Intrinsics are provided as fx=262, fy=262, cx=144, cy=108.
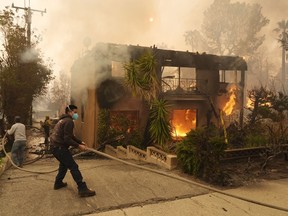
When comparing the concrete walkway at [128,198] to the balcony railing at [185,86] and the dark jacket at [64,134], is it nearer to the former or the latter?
the dark jacket at [64,134]

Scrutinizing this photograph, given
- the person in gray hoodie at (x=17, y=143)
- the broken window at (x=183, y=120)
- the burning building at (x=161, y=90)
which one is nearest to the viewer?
the person in gray hoodie at (x=17, y=143)

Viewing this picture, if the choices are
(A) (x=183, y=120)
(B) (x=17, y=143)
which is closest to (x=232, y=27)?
(A) (x=183, y=120)

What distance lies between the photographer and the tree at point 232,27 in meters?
33.1

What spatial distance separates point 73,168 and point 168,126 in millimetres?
5290

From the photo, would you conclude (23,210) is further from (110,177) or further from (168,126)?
(168,126)

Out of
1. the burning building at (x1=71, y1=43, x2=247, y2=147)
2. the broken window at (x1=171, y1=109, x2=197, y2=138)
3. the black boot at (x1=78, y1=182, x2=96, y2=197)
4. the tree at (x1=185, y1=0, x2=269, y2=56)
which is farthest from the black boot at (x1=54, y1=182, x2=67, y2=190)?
the tree at (x1=185, y1=0, x2=269, y2=56)

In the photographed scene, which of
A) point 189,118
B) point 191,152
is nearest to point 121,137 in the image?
point 189,118

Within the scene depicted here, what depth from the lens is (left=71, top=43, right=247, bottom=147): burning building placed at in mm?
12969

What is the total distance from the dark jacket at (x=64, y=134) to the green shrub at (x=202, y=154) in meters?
2.97

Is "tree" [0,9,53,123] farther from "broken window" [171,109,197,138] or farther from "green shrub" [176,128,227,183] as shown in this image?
"green shrub" [176,128,227,183]

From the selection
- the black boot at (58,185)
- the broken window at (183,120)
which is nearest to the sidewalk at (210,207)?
the black boot at (58,185)

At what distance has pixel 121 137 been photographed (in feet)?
41.7

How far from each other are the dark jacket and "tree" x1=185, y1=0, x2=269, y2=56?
106 ft

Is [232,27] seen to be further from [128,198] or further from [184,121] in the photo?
[128,198]
